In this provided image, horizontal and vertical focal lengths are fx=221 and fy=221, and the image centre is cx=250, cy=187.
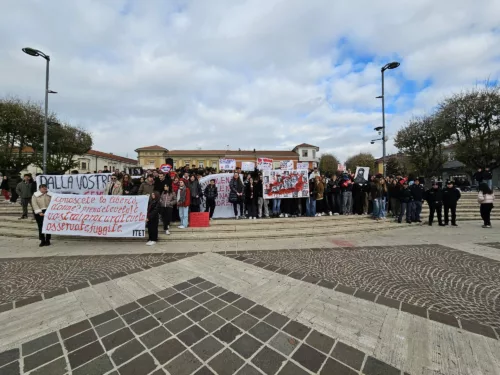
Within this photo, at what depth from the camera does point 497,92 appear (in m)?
20.1

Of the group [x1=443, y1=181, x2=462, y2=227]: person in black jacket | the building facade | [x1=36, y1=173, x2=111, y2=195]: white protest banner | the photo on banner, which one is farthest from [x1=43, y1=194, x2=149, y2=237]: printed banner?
the building facade

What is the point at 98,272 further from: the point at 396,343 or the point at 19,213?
the point at 19,213

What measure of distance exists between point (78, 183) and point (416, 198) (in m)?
12.7

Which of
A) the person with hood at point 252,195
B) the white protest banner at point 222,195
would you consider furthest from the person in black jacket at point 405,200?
the white protest banner at point 222,195

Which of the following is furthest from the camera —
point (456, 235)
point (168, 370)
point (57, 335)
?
point (456, 235)

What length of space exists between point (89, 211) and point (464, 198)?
18.1 meters

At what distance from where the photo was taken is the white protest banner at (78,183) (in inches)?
307

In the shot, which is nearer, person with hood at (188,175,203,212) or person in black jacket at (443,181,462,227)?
person with hood at (188,175,203,212)

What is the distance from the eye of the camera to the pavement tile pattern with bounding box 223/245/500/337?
2.92 metres

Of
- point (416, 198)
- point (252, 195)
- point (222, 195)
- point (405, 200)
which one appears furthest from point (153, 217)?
point (416, 198)

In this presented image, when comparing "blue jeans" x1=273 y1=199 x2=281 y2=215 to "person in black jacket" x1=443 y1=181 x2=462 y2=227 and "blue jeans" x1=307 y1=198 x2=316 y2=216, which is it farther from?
"person in black jacket" x1=443 y1=181 x2=462 y2=227

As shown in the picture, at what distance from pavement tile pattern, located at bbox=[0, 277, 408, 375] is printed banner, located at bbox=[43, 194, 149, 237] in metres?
3.84

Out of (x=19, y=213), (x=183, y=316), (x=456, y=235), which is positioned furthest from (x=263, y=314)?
(x=19, y=213)

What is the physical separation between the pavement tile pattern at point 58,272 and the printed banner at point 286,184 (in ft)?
13.4
